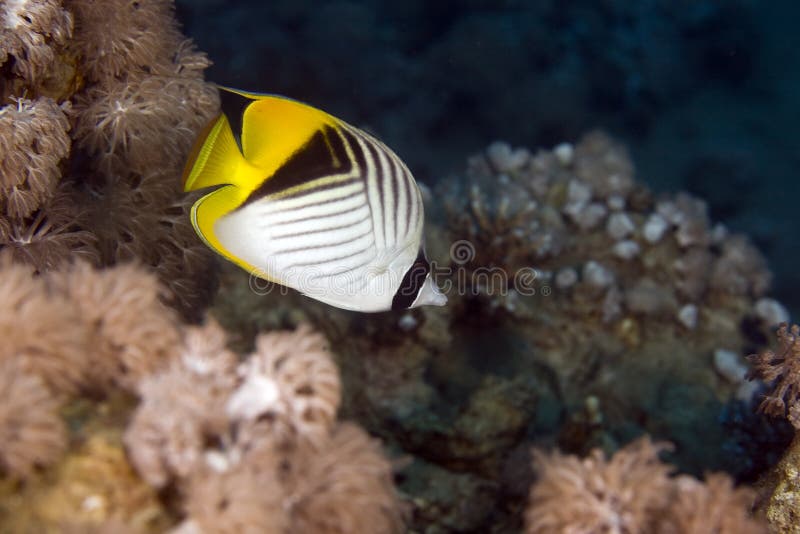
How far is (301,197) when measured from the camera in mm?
1608

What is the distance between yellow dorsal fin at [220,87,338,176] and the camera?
154cm

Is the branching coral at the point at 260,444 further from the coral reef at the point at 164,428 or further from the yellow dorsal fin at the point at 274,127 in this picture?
the yellow dorsal fin at the point at 274,127

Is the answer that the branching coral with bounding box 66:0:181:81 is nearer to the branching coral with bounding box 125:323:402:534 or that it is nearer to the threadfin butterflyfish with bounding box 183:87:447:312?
the threadfin butterflyfish with bounding box 183:87:447:312

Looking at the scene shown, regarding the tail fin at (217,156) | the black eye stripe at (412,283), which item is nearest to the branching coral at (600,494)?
the black eye stripe at (412,283)

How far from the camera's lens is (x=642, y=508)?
48.8 inches

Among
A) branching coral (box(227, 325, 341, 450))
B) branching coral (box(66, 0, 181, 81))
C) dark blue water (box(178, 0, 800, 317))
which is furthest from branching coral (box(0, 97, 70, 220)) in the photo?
dark blue water (box(178, 0, 800, 317))

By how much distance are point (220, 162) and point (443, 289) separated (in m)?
2.00

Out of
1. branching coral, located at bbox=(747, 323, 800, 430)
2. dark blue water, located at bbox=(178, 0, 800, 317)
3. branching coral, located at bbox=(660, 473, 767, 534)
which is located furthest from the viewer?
dark blue water, located at bbox=(178, 0, 800, 317)

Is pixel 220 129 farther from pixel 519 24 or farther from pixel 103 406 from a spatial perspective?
pixel 519 24

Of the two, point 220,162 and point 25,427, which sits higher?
point 220,162

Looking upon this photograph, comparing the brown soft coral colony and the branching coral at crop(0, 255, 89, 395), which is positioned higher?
the branching coral at crop(0, 255, 89, 395)

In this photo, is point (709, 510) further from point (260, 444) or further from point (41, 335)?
point (41, 335)

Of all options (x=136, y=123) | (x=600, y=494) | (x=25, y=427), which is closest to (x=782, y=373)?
(x=600, y=494)

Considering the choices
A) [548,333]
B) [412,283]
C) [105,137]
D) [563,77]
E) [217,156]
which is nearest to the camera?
[217,156]
